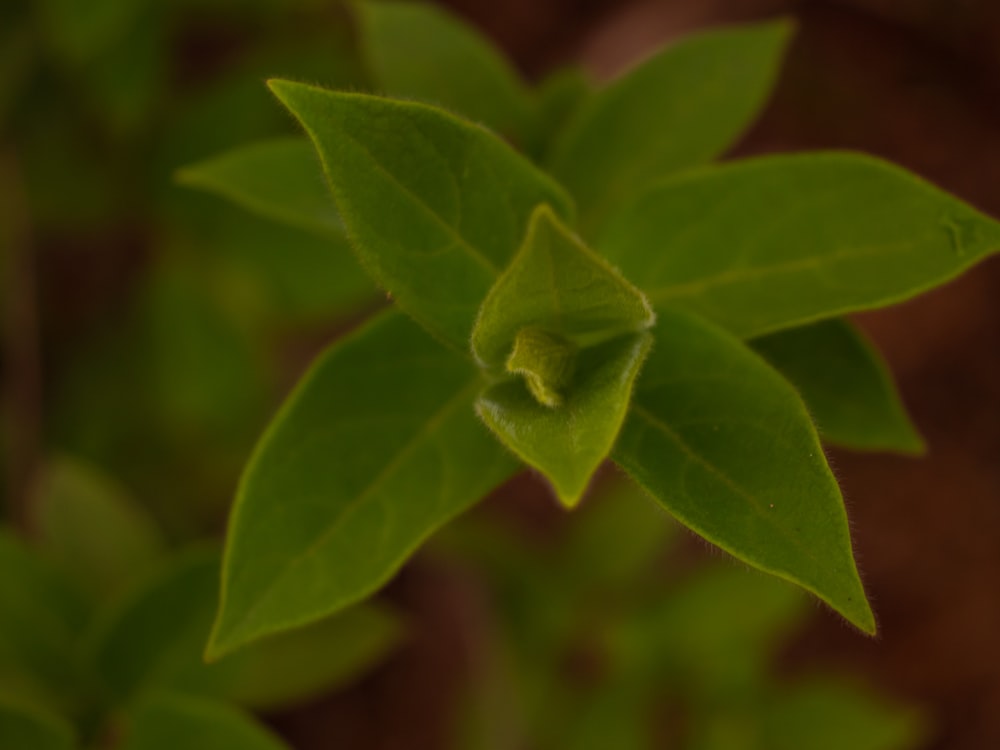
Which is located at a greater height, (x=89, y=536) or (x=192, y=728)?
(x=192, y=728)

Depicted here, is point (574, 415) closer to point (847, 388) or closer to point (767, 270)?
point (767, 270)

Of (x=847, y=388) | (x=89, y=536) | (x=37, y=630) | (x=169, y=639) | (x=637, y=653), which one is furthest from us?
(x=637, y=653)

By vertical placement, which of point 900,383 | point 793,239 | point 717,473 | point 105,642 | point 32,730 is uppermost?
point 793,239

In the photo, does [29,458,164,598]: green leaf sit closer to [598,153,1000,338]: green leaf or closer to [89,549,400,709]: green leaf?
[89,549,400,709]: green leaf

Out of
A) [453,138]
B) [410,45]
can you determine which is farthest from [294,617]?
[410,45]

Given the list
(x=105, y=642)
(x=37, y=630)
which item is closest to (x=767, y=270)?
(x=105, y=642)

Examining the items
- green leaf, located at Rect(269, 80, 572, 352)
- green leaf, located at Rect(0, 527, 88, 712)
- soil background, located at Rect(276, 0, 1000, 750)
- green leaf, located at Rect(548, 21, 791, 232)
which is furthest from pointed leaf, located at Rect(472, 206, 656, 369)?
soil background, located at Rect(276, 0, 1000, 750)

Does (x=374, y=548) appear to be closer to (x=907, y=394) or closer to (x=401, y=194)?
(x=401, y=194)
